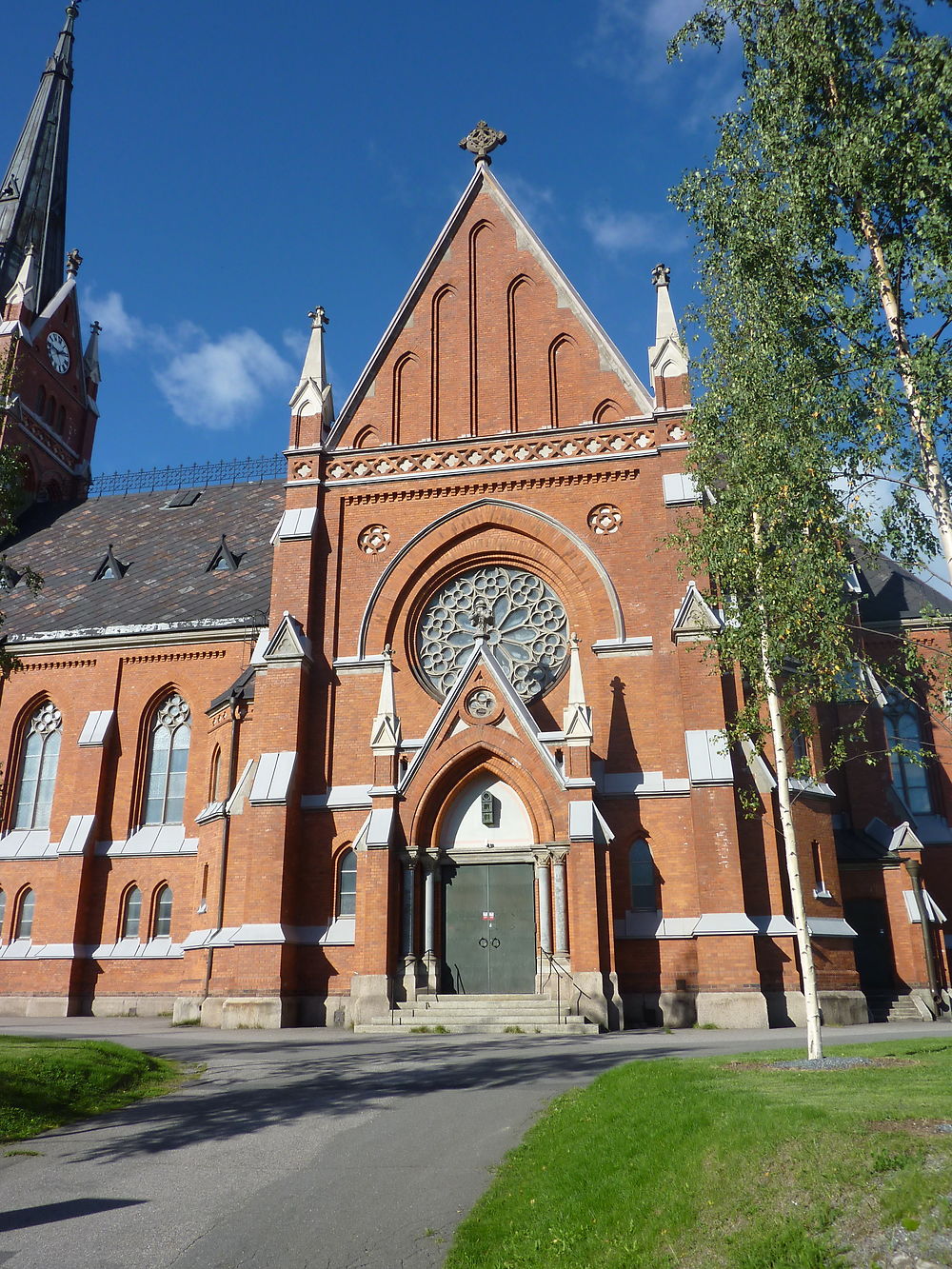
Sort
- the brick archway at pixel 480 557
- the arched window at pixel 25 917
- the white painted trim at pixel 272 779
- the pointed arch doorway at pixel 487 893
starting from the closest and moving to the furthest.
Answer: the pointed arch doorway at pixel 487 893 < the white painted trim at pixel 272 779 < the brick archway at pixel 480 557 < the arched window at pixel 25 917

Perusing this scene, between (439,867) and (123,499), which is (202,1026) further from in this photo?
(123,499)

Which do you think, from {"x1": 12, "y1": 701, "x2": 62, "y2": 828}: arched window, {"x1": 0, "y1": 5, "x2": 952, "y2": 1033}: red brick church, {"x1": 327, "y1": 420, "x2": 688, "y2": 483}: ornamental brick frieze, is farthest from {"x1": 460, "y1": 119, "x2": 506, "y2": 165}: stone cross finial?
{"x1": 12, "y1": 701, "x2": 62, "y2": 828}: arched window

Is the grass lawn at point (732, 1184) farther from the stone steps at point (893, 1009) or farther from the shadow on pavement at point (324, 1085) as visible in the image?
the stone steps at point (893, 1009)

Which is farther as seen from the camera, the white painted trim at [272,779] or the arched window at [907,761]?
the arched window at [907,761]

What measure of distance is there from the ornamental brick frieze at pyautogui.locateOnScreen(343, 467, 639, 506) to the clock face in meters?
22.9

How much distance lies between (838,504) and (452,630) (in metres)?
12.3

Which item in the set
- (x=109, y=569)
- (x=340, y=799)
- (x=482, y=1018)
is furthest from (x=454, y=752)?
(x=109, y=569)

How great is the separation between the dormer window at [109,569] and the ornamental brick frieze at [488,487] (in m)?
11.2

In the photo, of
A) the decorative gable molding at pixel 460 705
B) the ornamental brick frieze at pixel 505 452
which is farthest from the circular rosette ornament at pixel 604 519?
the decorative gable molding at pixel 460 705

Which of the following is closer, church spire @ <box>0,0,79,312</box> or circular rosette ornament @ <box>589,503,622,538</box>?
circular rosette ornament @ <box>589,503,622,538</box>

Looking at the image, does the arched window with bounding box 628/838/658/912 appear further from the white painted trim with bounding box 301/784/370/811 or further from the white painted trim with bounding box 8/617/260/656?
the white painted trim with bounding box 8/617/260/656

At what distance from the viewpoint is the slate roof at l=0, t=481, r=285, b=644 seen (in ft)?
99.4

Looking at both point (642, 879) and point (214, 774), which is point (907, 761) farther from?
point (214, 774)

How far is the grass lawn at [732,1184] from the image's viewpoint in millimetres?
5355
